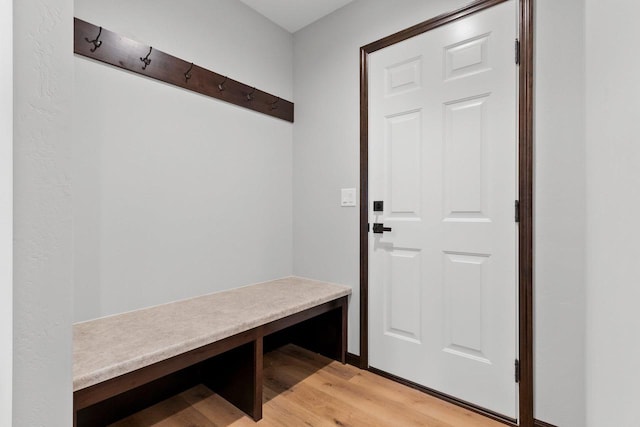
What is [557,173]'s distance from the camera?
1.40m

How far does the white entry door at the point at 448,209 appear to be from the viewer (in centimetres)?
154

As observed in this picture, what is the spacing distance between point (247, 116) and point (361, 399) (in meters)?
1.90

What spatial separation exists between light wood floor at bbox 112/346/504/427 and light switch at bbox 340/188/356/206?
3.63ft

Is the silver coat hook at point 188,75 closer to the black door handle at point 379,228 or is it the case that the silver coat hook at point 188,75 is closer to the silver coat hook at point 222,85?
the silver coat hook at point 222,85

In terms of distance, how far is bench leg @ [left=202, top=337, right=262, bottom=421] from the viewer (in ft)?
5.04

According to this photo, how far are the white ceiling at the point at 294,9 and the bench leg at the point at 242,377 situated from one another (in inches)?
85.4

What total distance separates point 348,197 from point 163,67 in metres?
1.34

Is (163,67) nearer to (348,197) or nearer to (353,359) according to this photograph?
(348,197)

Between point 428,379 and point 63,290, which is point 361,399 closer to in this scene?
point 428,379

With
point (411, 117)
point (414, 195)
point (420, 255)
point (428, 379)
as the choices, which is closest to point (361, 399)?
point (428, 379)

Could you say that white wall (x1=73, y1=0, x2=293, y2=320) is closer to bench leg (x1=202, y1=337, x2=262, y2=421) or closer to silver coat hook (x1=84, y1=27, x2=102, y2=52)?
silver coat hook (x1=84, y1=27, x2=102, y2=52)

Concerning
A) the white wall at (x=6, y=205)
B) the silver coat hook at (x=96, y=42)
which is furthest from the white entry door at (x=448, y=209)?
the white wall at (x=6, y=205)

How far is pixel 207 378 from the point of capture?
183cm

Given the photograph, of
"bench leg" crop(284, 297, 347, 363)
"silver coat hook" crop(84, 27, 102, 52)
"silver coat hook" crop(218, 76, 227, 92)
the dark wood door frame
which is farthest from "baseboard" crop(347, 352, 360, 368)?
"silver coat hook" crop(84, 27, 102, 52)
